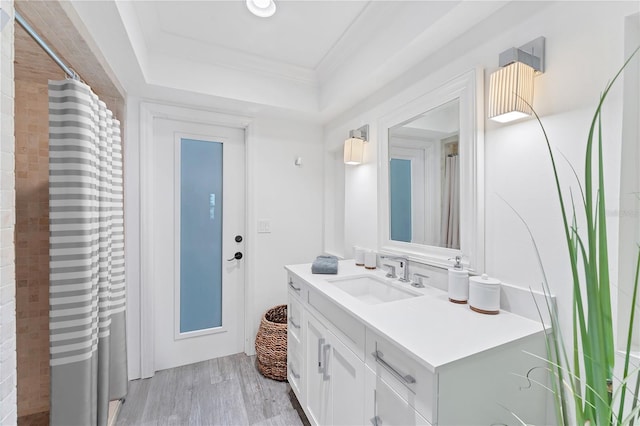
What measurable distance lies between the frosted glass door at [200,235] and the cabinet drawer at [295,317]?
0.87 metres

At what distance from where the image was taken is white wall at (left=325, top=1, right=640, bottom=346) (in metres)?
0.95

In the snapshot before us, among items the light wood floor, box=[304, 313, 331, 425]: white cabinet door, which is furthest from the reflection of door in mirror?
the light wood floor

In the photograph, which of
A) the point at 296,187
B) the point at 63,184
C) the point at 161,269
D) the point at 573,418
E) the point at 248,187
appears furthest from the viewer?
the point at 296,187

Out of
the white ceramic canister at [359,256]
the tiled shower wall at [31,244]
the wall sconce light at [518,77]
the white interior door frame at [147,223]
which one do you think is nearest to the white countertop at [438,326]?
the white ceramic canister at [359,256]

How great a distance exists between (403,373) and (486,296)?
50 cm

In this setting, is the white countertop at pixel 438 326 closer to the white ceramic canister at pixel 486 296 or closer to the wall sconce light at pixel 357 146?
the white ceramic canister at pixel 486 296

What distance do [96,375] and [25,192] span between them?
1105mm

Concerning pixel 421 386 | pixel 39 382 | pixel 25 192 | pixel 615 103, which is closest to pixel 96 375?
pixel 39 382

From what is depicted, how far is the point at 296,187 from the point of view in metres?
2.72

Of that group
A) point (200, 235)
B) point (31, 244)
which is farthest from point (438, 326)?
point (31, 244)

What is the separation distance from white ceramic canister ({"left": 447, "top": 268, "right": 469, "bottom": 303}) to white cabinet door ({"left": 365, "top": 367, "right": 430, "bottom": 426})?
52cm

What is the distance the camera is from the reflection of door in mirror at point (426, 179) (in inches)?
59.2

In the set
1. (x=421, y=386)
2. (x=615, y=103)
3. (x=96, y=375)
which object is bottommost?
(x=96, y=375)

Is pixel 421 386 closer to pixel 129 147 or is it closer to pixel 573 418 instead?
pixel 573 418
